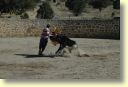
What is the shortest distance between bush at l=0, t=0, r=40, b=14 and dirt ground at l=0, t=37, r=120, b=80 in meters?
13.8

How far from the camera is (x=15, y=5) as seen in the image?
31438 mm

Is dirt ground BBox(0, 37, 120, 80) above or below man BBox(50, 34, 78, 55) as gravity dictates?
below

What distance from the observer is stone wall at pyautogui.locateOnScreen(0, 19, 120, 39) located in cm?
2041

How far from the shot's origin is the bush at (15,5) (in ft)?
101

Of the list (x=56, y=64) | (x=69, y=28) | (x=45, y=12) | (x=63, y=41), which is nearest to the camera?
(x=56, y=64)

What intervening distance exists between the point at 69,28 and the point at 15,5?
11205 mm

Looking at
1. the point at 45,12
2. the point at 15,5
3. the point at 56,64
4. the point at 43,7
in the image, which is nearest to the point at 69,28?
the point at 56,64

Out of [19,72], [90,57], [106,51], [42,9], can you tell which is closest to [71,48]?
[90,57]

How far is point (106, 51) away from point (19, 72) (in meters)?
5.89

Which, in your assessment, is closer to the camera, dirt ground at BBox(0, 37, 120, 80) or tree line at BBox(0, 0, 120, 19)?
dirt ground at BBox(0, 37, 120, 80)

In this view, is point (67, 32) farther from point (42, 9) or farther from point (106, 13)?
point (42, 9)

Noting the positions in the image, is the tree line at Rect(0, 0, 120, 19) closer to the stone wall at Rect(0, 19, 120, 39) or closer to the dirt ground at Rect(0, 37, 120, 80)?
the stone wall at Rect(0, 19, 120, 39)

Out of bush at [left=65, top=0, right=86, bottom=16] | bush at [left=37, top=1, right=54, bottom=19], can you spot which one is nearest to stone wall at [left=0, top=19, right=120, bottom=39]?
bush at [left=65, top=0, right=86, bottom=16]

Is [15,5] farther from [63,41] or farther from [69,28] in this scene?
[63,41]
